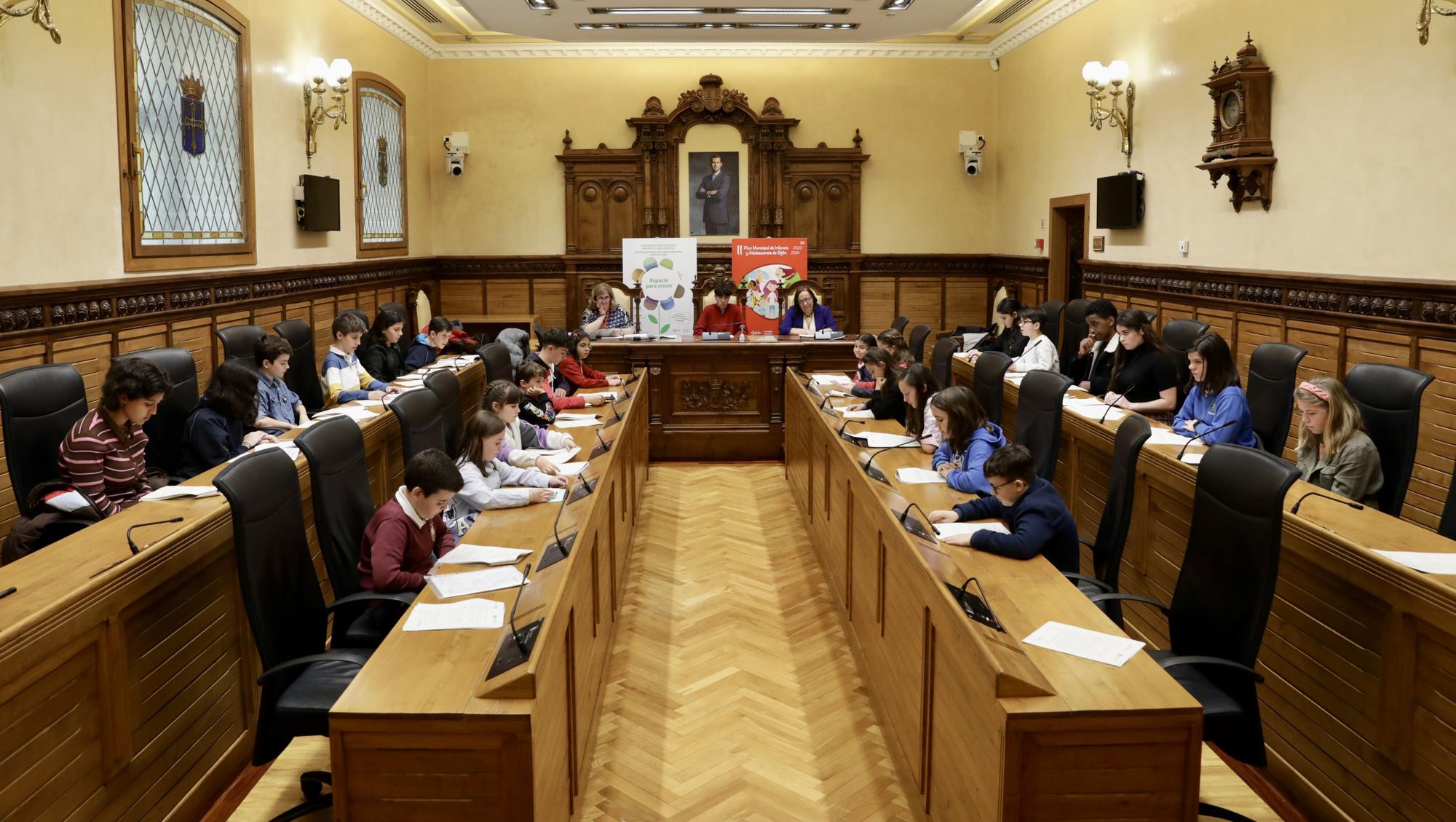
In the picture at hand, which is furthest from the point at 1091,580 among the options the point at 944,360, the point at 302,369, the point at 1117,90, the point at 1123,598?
the point at 1117,90

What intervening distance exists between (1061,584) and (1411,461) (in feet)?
6.70

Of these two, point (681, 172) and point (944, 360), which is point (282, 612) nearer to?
point (944, 360)

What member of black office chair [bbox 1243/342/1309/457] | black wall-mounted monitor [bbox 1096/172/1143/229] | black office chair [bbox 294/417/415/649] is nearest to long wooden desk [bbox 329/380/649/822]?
black office chair [bbox 294/417/415/649]

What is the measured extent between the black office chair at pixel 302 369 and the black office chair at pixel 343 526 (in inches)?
150

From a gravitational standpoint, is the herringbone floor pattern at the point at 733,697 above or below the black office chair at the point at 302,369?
below

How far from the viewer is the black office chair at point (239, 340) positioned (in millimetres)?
6141

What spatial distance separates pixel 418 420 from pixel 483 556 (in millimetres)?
1251

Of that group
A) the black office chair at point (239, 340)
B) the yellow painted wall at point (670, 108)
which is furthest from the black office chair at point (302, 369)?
the yellow painted wall at point (670, 108)

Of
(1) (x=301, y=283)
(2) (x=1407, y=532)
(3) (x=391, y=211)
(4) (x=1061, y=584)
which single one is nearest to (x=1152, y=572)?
(2) (x=1407, y=532)

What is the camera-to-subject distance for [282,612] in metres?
3.18

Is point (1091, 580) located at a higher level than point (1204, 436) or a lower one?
lower

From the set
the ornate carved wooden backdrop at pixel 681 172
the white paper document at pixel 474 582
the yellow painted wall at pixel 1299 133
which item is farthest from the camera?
the ornate carved wooden backdrop at pixel 681 172

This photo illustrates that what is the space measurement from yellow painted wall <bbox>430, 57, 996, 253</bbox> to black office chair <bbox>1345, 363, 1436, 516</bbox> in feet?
30.8

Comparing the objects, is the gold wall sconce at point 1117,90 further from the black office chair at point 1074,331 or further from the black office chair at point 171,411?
the black office chair at point 171,411
